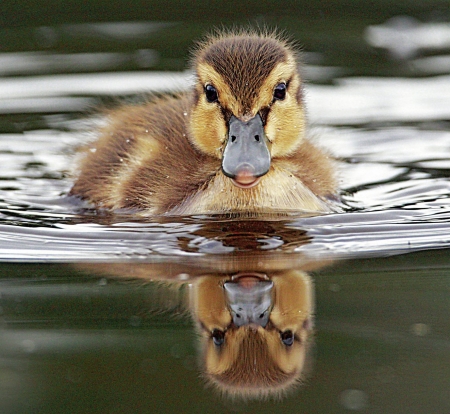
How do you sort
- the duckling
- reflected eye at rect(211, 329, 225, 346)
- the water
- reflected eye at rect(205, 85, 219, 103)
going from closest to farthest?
the water → reflected eye at rect(211, 329, 225, 346) → the duckling → reflected eye at rect(205, 85, 219, 103)

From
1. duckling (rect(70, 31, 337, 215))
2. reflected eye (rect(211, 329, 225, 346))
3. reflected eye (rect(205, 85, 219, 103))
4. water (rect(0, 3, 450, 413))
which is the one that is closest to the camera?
water (rect(0, 3, 450, 413))

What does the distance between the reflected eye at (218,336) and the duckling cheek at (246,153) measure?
0.98 meters

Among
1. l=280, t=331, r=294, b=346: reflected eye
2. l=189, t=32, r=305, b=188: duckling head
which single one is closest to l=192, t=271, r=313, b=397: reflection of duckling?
l=280, t=331, r=294, b=346: reflected eye

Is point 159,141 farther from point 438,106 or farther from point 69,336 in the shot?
point 438,106

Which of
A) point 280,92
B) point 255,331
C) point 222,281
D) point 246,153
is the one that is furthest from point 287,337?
point 280,92

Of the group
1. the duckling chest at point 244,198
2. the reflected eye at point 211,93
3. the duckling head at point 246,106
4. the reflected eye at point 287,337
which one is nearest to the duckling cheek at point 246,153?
the duckling head at point 246,106

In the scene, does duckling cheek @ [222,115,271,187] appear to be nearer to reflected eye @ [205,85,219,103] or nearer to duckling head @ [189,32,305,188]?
duckling head @ [189,32,305,188]

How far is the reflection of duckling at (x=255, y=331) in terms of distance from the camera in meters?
2.90

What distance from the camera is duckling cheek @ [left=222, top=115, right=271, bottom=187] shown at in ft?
13.2

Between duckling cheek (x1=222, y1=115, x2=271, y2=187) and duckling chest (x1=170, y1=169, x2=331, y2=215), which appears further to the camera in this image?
duckling chest (x1=170, y1=169, x2=331, y2=215)

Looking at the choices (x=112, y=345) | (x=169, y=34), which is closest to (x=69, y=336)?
(x=112, y=345)

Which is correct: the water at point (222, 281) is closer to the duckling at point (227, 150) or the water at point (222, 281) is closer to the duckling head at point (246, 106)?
the duckling at point (227, 150)

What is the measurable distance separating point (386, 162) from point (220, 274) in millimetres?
2350

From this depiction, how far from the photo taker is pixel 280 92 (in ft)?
14.6
